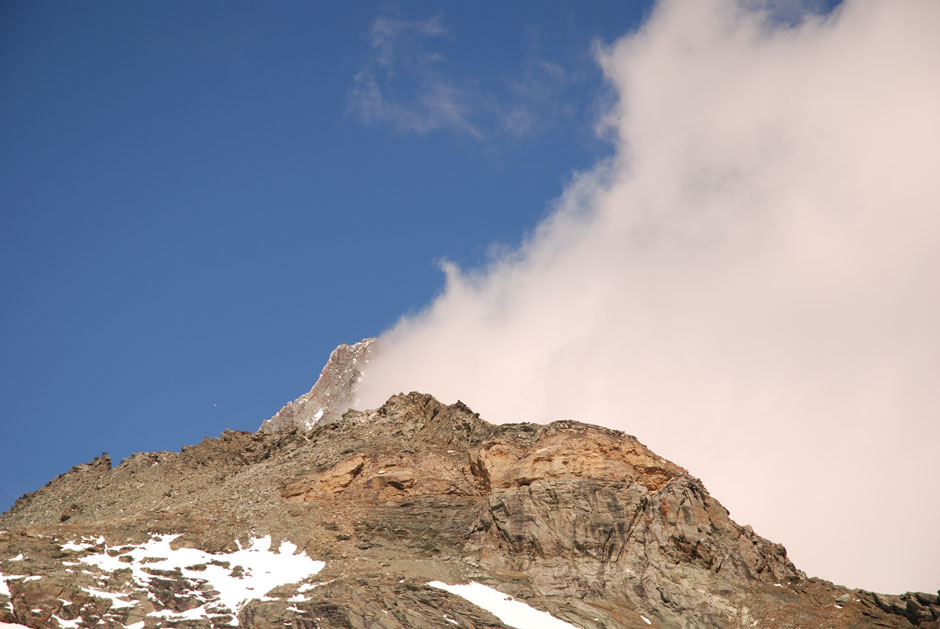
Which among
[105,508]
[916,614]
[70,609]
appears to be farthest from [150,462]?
[916,614]

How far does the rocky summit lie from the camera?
58.6 metres

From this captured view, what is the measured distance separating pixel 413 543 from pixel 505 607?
10.5 metres

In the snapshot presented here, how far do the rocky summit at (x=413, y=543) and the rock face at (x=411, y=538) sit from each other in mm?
134

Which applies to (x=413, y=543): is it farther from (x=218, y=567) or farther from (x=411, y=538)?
(x=218, y=567)

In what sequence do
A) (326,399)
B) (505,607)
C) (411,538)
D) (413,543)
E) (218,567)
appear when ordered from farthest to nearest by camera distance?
(326,399) → (411,538) → (413,543) → (218,567) → (505,607)

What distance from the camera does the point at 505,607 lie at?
61719mm

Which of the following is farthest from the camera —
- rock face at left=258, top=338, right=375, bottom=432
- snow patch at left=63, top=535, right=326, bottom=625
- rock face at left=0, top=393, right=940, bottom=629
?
rock face at left=258, top=338, right=375, bottom=432

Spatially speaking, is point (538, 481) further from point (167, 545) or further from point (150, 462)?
point (150, 462)

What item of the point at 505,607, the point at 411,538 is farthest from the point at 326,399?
the point at 505,607

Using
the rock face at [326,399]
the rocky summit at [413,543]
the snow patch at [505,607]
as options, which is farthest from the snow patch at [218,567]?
the rock face at [326,399]

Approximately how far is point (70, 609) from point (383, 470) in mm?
27015

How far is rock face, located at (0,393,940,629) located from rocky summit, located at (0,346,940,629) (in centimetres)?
13

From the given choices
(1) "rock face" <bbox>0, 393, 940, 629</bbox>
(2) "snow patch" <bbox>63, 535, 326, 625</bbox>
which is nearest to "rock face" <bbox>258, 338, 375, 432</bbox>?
(1) "rock face" <bbox>0, 393, 940, 629</bbox>

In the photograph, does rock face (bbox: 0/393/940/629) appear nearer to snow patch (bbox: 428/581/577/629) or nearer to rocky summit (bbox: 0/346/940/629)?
rocky summit (bbox: 0/346/940/629)
